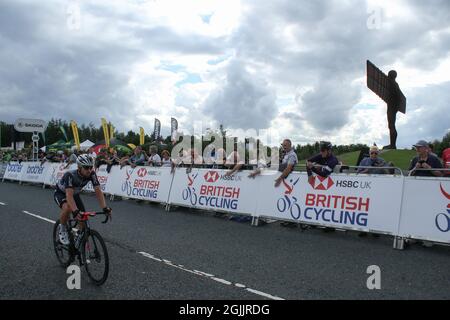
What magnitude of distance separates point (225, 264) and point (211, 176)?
540 centimetres

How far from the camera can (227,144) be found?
524 inches

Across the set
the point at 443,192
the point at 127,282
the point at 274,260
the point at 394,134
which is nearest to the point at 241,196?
the point at 274,260

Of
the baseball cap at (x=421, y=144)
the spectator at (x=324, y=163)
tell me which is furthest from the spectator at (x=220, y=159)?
the baseball cap at (x=421, y=144)

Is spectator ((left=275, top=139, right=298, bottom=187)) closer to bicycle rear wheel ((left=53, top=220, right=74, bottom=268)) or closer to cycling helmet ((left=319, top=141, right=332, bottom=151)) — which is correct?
cycling helmet ((left=319, top=141, right=332, bottom=151))

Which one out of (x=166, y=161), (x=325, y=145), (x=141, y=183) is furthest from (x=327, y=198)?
(x=141, y=183)

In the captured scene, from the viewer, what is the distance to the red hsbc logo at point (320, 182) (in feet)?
29.3

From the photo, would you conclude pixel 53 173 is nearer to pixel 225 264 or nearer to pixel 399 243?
pixel 225 264

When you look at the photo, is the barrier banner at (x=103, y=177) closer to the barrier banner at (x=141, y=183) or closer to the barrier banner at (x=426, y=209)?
the barrier banner at (x=141, y=183)

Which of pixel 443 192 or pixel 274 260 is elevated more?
pixel 443 192

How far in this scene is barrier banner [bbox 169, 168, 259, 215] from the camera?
414 inches
